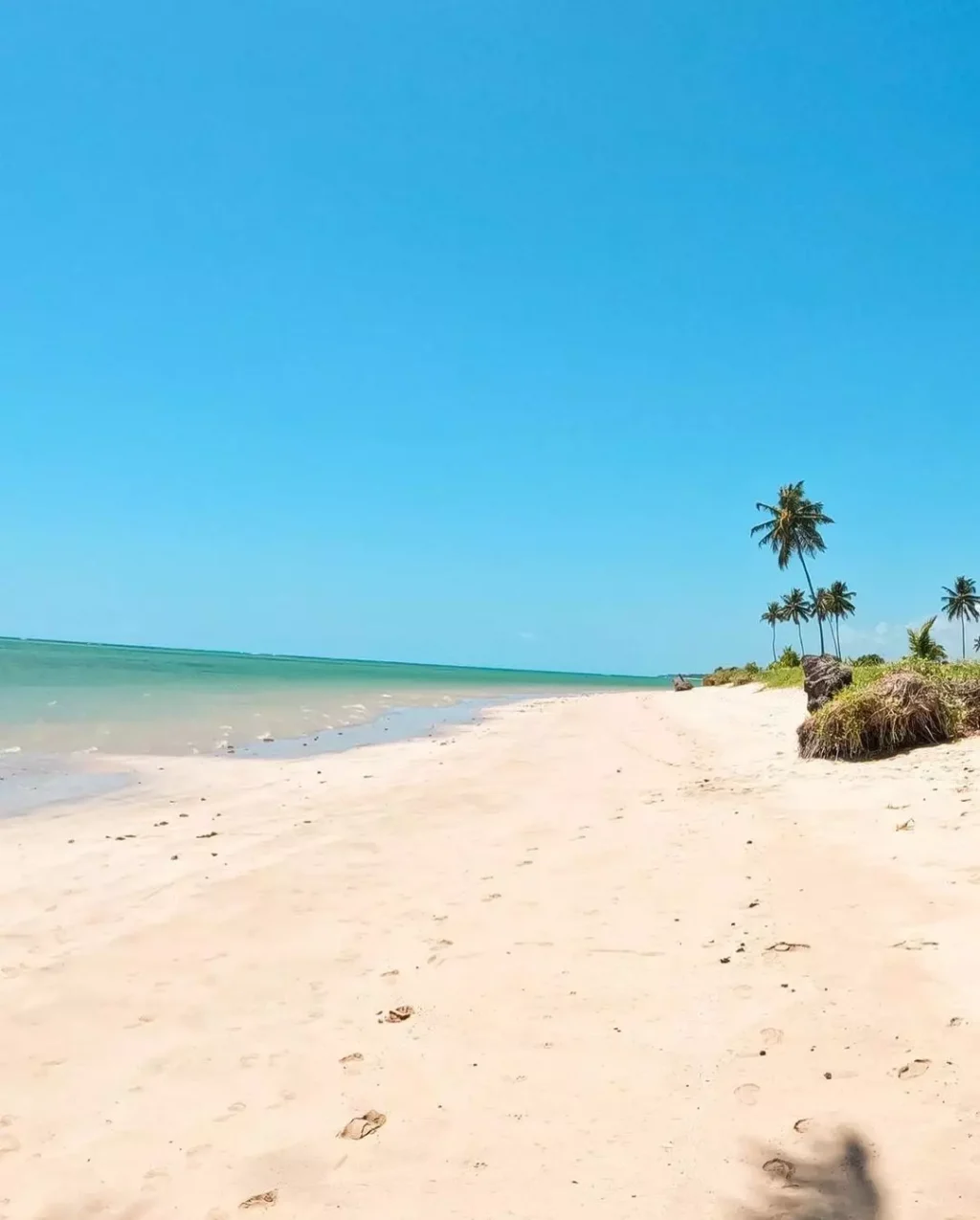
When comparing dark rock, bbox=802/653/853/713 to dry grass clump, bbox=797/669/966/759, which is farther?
dark rock, bbox=802/653/853/713

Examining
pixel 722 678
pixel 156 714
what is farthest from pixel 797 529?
pixel 156 714

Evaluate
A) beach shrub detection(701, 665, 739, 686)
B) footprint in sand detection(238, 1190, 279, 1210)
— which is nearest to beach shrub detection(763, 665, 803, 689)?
beach shrub detection(701, 665, 739, 686)

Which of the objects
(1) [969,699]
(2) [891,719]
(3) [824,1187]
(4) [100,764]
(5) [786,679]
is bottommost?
(3) [824,1187]

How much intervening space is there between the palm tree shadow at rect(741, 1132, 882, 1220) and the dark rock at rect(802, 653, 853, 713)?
12.8 meters

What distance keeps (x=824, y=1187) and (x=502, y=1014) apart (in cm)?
210

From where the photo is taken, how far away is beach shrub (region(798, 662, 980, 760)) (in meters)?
11.9

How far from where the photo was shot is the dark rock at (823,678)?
15.6m

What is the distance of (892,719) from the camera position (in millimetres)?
11898

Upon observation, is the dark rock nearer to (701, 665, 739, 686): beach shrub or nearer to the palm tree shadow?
the palm tree shadow

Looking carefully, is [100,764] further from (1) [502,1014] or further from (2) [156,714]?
(1) [502,1014]

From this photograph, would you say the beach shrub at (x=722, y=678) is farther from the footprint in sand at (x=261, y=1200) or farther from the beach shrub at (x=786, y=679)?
the footprint in sand at (x=261, y=1200)

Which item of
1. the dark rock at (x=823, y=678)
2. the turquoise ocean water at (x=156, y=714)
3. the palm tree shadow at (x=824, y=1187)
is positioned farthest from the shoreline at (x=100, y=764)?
the palm tree shadow at (x=824, y=1187)

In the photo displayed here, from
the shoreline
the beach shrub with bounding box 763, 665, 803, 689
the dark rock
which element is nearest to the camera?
the shoreline

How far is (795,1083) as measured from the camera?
148 inches
